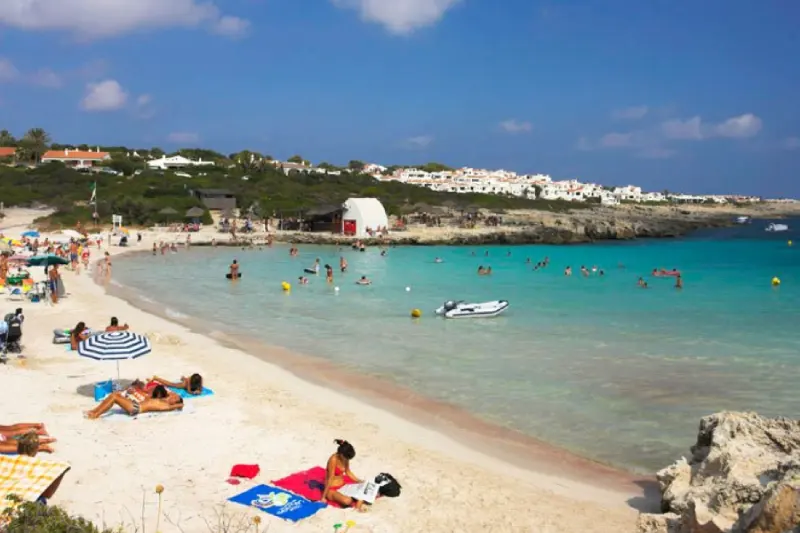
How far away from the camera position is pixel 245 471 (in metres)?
7.98

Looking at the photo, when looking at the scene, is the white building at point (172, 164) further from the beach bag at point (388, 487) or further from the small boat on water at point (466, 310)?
the beach bag at point (388, 487)

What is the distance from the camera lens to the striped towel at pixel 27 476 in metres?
6.21

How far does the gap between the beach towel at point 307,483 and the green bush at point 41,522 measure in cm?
318

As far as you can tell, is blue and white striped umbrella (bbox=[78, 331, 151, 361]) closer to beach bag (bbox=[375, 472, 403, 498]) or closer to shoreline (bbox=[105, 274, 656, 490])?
shoreline (bbox=[105, 274, 656, 490])

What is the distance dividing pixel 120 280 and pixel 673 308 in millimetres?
23116

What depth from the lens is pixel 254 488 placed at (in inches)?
297

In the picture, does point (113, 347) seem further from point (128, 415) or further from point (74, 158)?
point (74, 158)

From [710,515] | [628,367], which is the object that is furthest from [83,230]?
[710,515]

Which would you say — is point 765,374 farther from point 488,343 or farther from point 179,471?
point 179,471

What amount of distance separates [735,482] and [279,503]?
15.0ft

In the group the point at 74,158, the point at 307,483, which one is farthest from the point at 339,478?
the point at 74,158

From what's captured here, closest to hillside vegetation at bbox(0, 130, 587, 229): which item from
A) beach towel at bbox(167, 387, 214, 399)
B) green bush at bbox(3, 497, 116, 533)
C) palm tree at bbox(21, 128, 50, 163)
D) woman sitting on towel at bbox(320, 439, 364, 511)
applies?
palm tree at bbox(21, 128, 50, 163)

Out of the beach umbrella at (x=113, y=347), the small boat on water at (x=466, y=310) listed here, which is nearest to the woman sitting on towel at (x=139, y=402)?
the beach umbrella at (x=113, y=347)

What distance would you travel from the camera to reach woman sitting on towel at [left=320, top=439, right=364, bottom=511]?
7.27m
